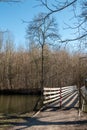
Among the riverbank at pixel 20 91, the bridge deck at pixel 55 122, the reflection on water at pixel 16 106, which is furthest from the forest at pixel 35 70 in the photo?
the bridge deck at pixel 55 122

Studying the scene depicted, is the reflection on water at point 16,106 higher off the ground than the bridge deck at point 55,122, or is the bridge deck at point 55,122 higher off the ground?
the bridge deck at point 55,122

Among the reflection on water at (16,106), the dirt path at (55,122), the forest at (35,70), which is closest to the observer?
the dirt path at (55,122)

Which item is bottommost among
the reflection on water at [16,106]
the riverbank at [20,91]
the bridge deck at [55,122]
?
the riverbank at [20,91]

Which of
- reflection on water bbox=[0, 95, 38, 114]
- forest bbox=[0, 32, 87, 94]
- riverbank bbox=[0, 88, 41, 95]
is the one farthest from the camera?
forest bbox=[0, 32, 87, 94]

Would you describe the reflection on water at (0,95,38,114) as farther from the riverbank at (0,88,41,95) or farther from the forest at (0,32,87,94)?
the forest at (0,32,87,94)

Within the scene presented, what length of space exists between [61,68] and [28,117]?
148 feet

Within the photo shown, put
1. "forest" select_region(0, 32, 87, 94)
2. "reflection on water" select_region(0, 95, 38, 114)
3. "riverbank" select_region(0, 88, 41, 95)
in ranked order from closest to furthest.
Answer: "reflection on water" select_region(0, 95, 38, 114) < "riverbank" select_region(0, 88, 41, 95) < "forest" select_region(0, 32, 87, 94)

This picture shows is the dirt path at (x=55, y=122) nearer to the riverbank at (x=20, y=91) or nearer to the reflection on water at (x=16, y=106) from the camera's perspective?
the reflection on water at (x=16, y=106)

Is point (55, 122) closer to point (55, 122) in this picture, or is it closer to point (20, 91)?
point (55, 122)

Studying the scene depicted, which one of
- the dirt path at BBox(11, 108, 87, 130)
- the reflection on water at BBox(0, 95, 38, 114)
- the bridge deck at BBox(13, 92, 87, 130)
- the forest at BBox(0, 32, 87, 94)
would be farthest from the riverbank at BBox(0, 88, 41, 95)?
the dirt path at BBox(11, 108, 87, 130)

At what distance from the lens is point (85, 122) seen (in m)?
12.6

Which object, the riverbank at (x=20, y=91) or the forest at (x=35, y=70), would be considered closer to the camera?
the riverbank at (x=20, y=91)

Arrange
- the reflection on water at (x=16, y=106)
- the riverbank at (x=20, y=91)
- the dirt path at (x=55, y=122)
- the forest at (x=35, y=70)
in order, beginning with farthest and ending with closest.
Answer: the forest at (x=35, y=70)
the riverbank at (x=20, y=91)
the reflection on water at (x=16, y=106)
the dirt path at (x=55, y=122)

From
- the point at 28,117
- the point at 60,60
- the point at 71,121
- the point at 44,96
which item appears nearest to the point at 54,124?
the point at 71,121
